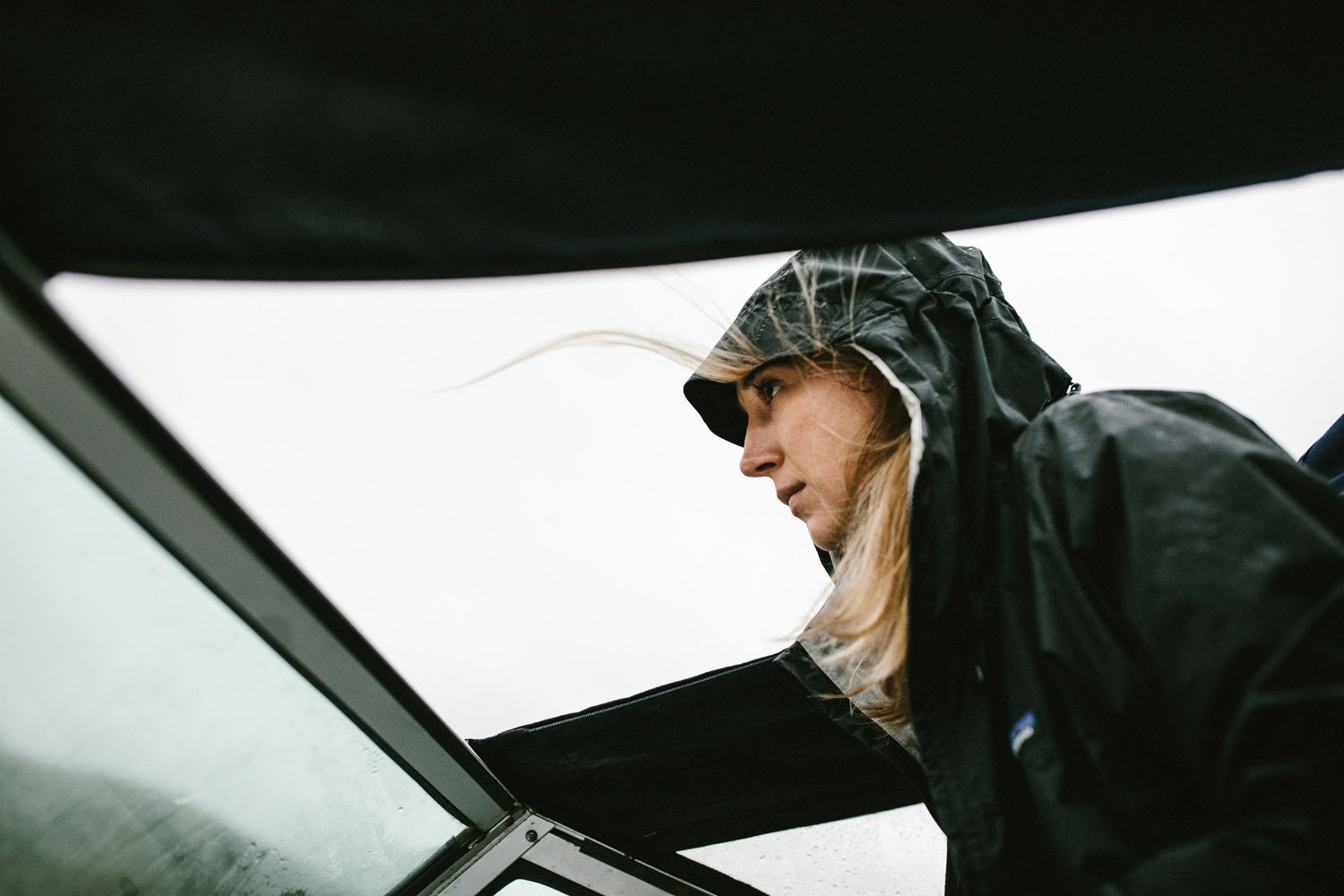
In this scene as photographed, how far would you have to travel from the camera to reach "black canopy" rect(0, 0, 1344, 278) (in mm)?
451

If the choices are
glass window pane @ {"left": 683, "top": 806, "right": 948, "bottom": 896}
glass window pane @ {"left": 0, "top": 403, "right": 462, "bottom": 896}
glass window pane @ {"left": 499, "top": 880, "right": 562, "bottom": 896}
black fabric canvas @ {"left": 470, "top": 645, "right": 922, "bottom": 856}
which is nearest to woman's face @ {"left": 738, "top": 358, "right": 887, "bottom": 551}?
black fabric canvas @ {"left": 470, "top": 645, "right": 922, "bottom": 856}

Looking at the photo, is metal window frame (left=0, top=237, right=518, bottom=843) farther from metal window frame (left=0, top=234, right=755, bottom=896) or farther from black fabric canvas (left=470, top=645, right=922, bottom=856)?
black fabric canvas (left=470, top=645, right=922, bottom=856)

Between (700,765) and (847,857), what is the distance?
0.74 m

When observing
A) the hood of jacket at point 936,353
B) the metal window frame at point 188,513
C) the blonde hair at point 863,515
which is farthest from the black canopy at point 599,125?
the blonde hair at point 863,515

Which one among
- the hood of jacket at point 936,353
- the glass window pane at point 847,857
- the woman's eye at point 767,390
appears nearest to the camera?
the hood of jacket at point 936,353

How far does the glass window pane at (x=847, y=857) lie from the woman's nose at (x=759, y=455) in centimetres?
122

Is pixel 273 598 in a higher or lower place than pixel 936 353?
higher

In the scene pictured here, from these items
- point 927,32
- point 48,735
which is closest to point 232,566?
point 48,735

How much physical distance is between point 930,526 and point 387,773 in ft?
4.49

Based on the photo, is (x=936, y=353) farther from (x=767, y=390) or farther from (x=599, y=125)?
(x=599, y=125)

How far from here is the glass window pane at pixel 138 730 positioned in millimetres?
832

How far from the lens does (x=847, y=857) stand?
189 centimetres

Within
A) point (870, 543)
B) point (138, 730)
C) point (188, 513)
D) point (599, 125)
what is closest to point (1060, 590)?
point (870, 543)

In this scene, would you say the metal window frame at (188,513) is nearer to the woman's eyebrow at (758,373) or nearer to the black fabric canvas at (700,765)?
the black fabric canvas at (700,765)
